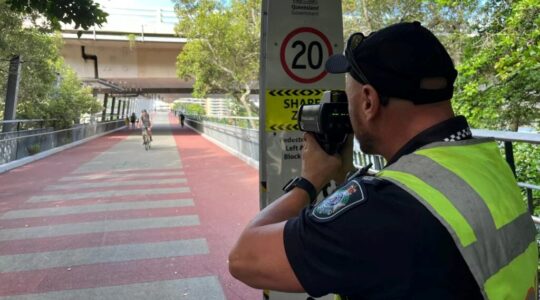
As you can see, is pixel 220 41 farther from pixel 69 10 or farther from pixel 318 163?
pixel 318 163

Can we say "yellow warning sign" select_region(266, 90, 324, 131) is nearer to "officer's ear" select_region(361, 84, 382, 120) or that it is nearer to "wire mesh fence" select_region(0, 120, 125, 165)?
"officer's ear" select_region(361, 84, 382, 120)

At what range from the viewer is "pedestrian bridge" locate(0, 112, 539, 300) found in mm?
4367

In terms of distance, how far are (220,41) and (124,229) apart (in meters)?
12.7

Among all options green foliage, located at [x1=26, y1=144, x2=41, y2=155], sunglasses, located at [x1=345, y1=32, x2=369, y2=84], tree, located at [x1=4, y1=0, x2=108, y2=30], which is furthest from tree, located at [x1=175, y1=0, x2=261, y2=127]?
sunglasses, located at [x1=345, y1=32, x2=369, y2=84]

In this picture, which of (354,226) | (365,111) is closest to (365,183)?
(354,226)

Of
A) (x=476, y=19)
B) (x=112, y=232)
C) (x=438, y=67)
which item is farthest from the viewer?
(x=476, y=19)

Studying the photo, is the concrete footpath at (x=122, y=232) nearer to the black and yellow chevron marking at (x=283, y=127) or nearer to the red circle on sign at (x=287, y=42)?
the black and yellow chevron marking at (x=283, y=127)

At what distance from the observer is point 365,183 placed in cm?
105

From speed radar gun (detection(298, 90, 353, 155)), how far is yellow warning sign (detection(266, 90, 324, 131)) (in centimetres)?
109

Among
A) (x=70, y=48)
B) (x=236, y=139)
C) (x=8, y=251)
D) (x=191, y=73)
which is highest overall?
(x=70, y=48)

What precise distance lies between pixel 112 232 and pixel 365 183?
571 cm

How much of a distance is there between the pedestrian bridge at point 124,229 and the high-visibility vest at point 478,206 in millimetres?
2147

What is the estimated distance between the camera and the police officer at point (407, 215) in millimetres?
974

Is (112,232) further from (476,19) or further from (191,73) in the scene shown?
(191,73)
